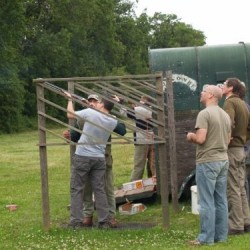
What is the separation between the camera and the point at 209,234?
7484 millimetres

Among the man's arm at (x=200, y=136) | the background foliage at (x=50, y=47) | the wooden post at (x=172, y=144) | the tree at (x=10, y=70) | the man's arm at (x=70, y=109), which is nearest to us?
the man's arm at (x=200, y=136)

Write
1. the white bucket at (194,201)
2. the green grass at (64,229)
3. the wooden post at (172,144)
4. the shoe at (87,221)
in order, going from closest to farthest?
the green grass at (64,229), the shoe at (87,221), the white bucket at (194,201), the wooden post at (172,144)

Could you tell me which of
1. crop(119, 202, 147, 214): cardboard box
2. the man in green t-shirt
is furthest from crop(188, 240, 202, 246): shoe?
crop(119, 202, 147, 214): cardboard box

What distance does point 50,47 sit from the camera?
4716 cm

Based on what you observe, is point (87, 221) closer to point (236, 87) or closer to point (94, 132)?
point (94, 132)

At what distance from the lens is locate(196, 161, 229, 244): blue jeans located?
7.44m

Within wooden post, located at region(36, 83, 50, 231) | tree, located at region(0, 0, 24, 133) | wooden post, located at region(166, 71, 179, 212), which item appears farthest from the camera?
tree, located at region(0, 0, 24, 133)

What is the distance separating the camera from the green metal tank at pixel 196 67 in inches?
416

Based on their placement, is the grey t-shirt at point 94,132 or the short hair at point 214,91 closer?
the short hair at point 214,91

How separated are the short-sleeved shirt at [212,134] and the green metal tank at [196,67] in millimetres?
3102

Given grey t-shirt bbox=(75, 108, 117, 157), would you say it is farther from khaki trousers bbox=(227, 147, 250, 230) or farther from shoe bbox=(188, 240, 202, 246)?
shoe bbox=(188, 240, 202, 246)

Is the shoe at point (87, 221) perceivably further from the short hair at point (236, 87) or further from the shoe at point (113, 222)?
the short hair at point (236, 87)

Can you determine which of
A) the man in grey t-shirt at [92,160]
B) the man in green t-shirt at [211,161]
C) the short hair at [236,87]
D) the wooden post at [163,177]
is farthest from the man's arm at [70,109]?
the short hair at [236,87]

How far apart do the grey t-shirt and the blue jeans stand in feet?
5.07
